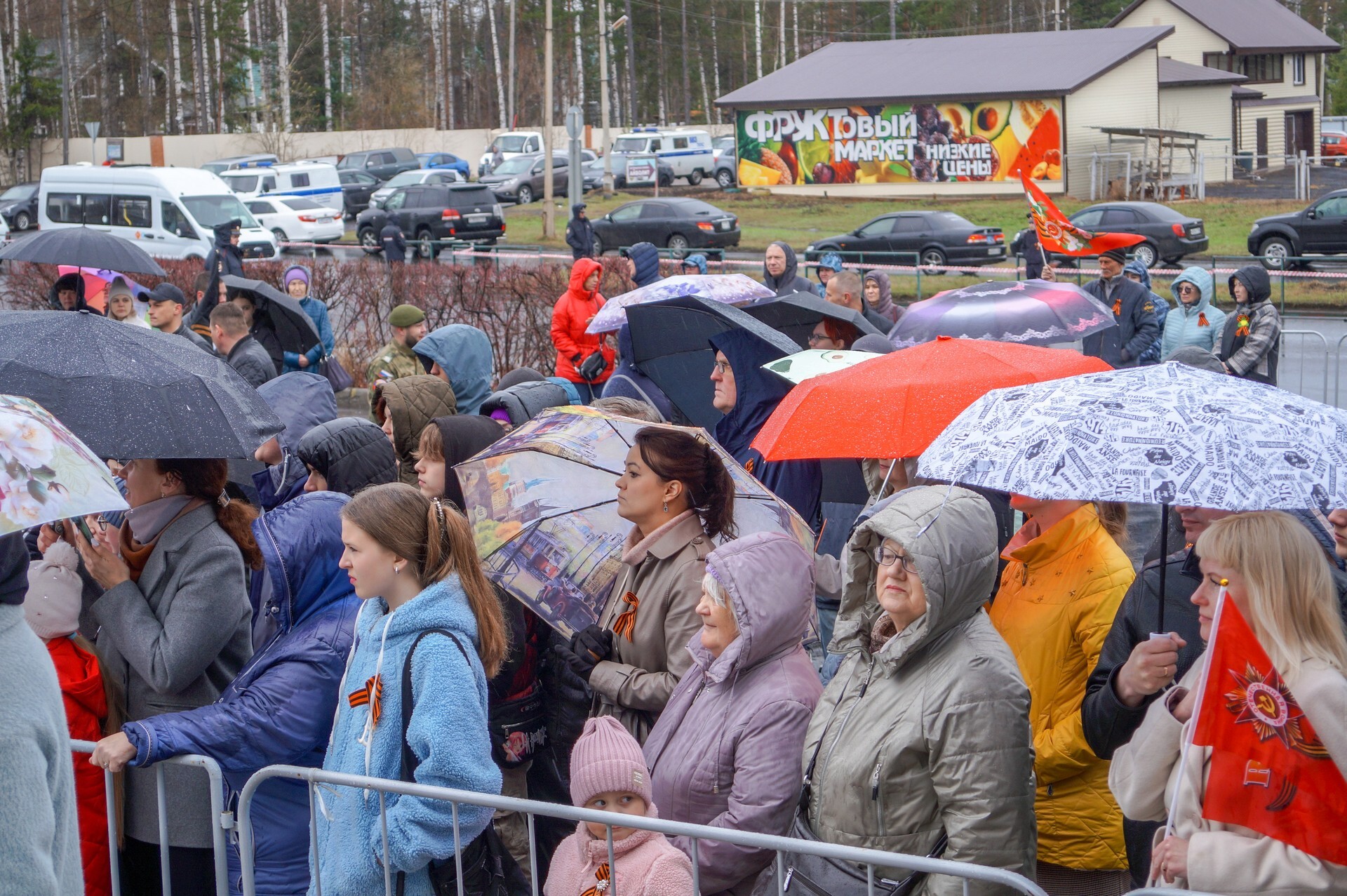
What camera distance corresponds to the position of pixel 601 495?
446 cm

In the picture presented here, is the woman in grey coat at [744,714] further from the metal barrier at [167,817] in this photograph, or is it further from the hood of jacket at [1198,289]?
the hood of jacket at [1198,289]

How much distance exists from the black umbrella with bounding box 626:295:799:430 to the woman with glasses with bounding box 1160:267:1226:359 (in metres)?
6.14

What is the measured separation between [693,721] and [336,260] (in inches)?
532

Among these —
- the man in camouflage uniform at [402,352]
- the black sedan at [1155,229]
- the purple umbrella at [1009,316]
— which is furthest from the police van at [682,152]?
the purple umbrella at [1009,316]

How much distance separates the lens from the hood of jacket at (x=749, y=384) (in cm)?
579

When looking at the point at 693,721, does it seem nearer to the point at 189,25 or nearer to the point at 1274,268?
the point at 1274,268

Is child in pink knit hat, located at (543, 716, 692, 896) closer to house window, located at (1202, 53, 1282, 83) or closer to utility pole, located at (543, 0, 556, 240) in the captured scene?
utility pole, located at (543, 0, 556, 240)

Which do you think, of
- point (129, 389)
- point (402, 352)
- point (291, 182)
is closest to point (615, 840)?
point (129, 389)

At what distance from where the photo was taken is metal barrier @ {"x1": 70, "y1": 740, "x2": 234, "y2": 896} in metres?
3.41

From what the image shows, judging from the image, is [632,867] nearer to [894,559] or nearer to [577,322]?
[894,559]

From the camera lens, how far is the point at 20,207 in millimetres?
42406

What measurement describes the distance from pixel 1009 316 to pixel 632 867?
430 cm

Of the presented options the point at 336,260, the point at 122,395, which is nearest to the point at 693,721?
the point at 122,395

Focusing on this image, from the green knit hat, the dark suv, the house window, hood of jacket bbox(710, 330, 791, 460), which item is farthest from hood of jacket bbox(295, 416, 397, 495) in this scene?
the house window
